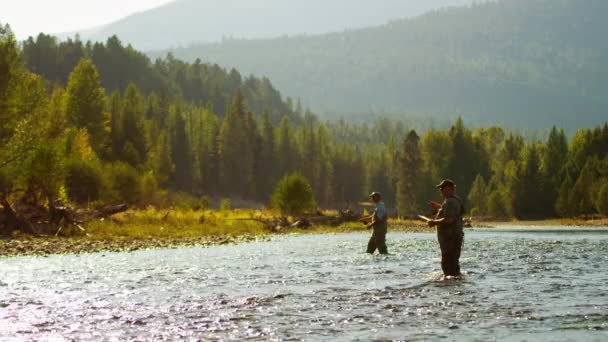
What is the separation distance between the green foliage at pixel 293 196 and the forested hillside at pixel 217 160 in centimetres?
1561

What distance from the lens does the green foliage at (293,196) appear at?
69.0 m

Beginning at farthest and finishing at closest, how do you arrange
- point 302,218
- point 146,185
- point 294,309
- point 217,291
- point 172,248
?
point 146,185 → point 302,218 → point 172,248 → point 217,291 → point 294,309

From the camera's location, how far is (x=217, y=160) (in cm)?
14250

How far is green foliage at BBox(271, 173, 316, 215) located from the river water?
39.9 metres

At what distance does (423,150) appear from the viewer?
148000 mm

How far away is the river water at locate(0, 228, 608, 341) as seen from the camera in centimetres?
1273

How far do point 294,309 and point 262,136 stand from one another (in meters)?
140

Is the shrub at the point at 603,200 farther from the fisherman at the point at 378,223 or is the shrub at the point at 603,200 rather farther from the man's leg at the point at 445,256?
the man's leg at the point at 445,256

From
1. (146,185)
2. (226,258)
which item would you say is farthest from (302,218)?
(226,258)

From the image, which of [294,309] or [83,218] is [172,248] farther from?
[294,309]

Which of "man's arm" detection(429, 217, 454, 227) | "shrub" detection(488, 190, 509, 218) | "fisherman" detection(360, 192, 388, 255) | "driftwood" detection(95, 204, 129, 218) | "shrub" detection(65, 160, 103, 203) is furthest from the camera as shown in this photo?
"shrub" detection(488, 190, 509, 218)

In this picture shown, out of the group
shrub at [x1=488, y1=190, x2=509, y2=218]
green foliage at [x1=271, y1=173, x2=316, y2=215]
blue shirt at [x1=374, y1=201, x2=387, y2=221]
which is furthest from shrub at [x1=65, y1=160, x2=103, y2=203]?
shrub at [x1=488, y1=190, x2=509, y2=218]

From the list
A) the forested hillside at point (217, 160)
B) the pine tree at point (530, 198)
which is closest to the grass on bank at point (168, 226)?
the forested hillside at point (217, 160)

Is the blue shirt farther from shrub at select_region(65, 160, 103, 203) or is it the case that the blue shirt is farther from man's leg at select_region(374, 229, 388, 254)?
shrub at select_region(65, 160, 103, 203)
